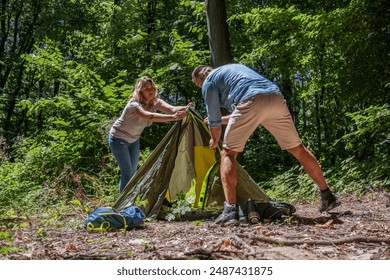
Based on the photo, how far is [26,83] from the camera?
21.8 metres

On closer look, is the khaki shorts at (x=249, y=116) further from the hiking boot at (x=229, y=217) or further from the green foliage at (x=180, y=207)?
the green foliage at (x=180, y=207)

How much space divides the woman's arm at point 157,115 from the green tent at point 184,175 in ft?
0.49

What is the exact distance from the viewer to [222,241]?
295 cm

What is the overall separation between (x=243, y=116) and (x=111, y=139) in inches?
77.3

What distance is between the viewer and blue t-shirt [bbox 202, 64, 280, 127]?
402 cm

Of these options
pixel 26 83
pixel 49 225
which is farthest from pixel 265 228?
pixel 26 83

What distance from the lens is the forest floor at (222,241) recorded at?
275 cm

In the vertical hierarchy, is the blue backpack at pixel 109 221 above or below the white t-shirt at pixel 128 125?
below

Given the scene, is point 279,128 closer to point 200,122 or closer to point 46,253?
point 200,122

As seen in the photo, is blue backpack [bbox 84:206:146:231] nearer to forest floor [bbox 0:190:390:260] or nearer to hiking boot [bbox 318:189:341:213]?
forest floor [bbox 0:190:390:260]

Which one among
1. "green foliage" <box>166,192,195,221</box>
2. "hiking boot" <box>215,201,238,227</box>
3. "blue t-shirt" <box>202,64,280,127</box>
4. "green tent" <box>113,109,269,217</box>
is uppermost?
"blue t-shirt" <box>202,64,280,127</box>

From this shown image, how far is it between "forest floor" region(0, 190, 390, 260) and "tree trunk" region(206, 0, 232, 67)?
13.3ft

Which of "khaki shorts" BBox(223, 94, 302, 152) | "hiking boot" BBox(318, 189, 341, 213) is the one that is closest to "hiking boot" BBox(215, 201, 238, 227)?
"khaki shorts" BBox(223, 94, 302, 152)

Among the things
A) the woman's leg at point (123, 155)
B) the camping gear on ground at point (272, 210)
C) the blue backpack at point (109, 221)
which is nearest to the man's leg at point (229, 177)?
the camping gear on ground at point (272, 210)
